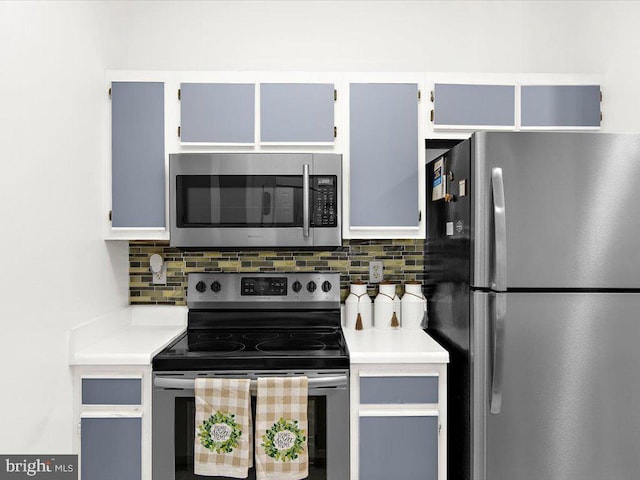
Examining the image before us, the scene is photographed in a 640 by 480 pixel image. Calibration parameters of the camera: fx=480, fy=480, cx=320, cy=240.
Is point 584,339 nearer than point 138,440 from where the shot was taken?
Yes

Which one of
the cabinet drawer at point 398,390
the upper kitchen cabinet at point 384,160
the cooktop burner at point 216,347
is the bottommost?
the cabinet drawer at point 398,390

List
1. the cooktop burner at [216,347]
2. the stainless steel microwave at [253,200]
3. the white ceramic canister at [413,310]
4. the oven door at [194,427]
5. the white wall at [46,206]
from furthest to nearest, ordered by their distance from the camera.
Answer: the white ceramic canister at [413,310], the stainless steel microwave at [253,200], the cooktop burner at [216,347], the oven door at [194,427], the white wall at [46,206]

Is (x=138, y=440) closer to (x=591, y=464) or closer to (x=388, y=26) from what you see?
(x=591, y=464)

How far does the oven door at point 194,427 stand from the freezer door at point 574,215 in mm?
769

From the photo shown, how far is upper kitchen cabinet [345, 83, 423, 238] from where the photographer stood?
2.26 m

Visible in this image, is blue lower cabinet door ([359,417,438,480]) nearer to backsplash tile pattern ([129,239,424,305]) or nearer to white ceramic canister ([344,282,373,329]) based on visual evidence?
white ceramic canister ([344,282,373,329])

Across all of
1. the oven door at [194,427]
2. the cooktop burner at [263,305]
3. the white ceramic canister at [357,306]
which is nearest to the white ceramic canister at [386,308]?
the white ceramic canister at [357,306]

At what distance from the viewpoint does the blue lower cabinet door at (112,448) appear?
1.91 metres

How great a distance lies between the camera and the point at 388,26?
2648 mm

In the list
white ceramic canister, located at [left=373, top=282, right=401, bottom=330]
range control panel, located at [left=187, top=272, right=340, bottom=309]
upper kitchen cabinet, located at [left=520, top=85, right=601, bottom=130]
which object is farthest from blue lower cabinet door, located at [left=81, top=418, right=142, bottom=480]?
upper kitchen cabinet, located at [left=520, top=85, right=601, bottom=130]

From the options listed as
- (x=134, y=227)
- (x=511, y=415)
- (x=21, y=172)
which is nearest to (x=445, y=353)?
(x=511, y=415)

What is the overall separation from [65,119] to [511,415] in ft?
6.71

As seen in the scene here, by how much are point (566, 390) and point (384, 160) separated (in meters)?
1.22

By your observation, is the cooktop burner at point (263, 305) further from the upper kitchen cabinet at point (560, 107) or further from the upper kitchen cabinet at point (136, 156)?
the upper kitchen cabinet at point (560, 107)
